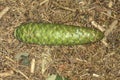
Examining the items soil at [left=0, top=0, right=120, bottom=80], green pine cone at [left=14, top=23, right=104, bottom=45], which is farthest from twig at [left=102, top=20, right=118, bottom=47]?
green pine cone at [left=14, top=23, right=104, bottom=45]

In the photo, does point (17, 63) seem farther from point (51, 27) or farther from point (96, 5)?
point (96, 5)

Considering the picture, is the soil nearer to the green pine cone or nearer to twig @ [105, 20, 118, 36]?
twig @ [105, 20, 118, 36]

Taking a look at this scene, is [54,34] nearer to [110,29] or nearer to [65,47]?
[65,47]

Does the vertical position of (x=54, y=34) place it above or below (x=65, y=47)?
above

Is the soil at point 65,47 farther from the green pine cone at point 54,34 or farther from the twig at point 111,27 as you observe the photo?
the green pine cone at point 54,34

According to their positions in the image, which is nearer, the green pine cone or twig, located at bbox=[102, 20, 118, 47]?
the green pine cone

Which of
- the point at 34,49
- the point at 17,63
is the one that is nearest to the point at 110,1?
the point at 34,49

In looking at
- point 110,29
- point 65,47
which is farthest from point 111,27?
point 65,47

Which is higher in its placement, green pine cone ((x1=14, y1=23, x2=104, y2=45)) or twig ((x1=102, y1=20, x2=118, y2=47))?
green pine cone ((x1=14, y1=23, x2=104, y2=45))

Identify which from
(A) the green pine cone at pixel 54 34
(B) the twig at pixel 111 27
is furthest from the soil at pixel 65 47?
(A) the green pine cone at pixel 54 34
